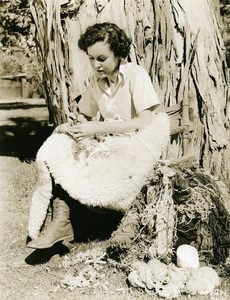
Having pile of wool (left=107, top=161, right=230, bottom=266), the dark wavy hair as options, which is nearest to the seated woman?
the dark wavy hair

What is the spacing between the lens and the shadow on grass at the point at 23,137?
7305 millimetres

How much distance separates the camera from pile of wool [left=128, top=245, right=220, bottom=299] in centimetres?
273

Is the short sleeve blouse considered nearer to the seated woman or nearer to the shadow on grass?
the seated woman

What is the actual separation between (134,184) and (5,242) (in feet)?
3.91

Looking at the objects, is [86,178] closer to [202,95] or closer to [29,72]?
[202,95]

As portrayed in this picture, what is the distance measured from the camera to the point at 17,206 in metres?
4.55

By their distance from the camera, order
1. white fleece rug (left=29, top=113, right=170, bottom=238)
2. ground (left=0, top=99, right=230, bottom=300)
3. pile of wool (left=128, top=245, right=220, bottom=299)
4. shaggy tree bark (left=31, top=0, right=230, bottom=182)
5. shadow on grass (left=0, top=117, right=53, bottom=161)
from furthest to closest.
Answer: shadow on grass (left=0, top=117, right=53, bottom=161)
shaggy tree bark (left=31, top=0, right=230, bottom=182)
white fleece rug (left=29, top=113, right=170, bottom=238)
ground (left=0, top=99, right=230, bottom=300)
pile of wool (left=128, top=245, right=220, bottom=299)

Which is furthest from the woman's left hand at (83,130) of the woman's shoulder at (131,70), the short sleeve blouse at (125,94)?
the woman's shoulder at (131,70)

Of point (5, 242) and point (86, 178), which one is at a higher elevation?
point (86, 178)

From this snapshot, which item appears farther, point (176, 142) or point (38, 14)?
point (38, 14)

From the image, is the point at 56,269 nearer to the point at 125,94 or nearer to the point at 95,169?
the point at 95,169

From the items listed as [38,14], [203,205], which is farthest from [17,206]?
[203,205]

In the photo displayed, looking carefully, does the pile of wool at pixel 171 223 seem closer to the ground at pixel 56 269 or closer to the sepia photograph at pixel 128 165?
the sepia photograph at pixel 128 165

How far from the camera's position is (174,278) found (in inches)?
108
